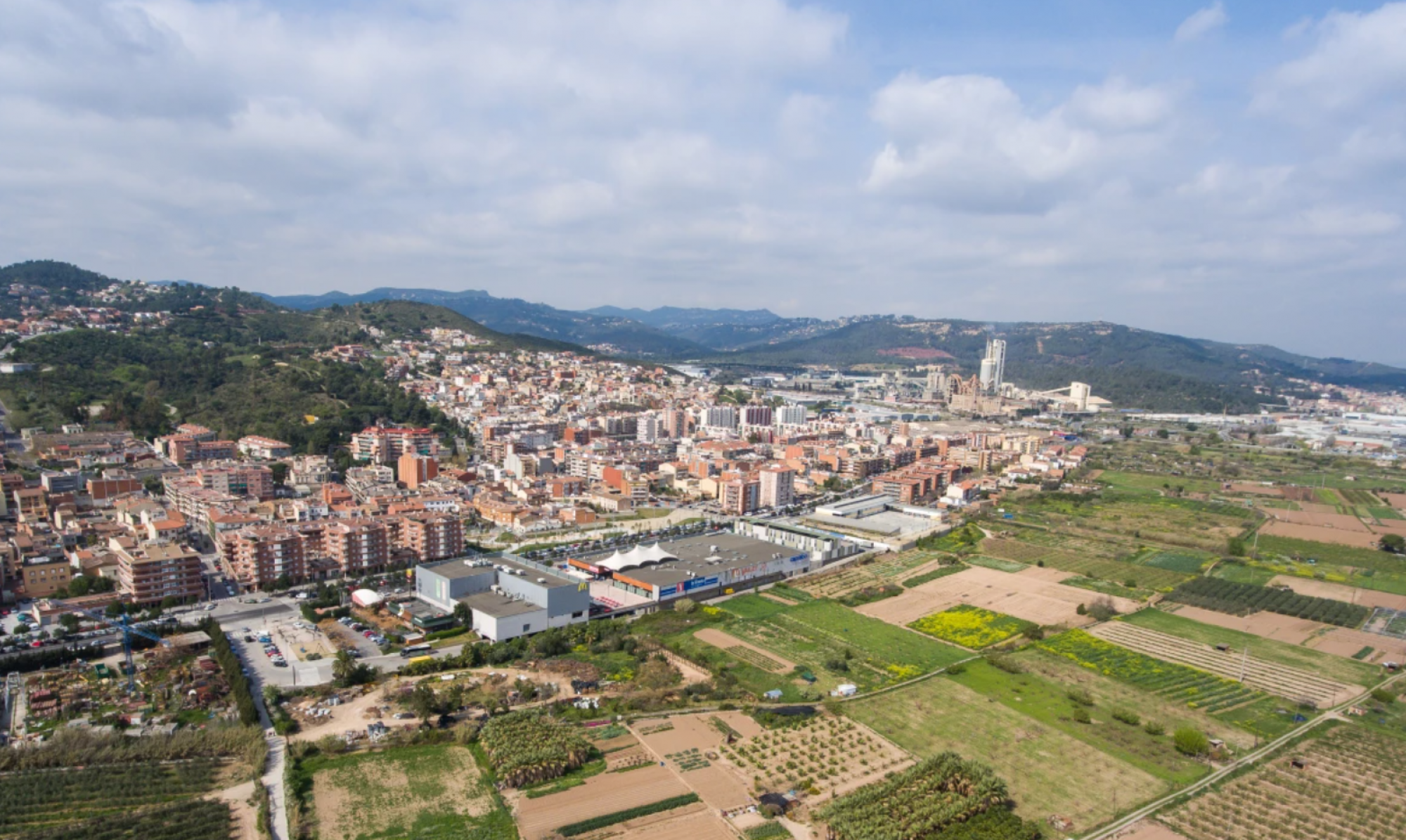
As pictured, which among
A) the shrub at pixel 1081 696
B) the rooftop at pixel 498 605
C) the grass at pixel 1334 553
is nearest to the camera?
the shrub at pixel 1081 696

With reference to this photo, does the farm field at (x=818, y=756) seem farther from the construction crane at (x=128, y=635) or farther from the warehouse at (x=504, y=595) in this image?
the construction crane at (x=128, y=635)

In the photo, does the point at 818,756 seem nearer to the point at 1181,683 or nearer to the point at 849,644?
the point at 849,644

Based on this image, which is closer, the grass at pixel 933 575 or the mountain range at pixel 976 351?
the grass at pixel 933 575

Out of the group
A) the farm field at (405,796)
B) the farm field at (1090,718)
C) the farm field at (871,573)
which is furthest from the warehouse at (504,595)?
the farm field at (1090,718)

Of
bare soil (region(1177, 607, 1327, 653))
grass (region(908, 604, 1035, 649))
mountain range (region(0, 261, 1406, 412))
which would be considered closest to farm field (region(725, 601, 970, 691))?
grass (region(908, 604, 1035, 649))

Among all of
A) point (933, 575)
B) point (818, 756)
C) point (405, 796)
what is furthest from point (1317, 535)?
point (405, 796)

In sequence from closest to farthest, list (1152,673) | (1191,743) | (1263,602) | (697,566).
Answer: (1191,743), (1152,673), (1263,602), (697,566)
